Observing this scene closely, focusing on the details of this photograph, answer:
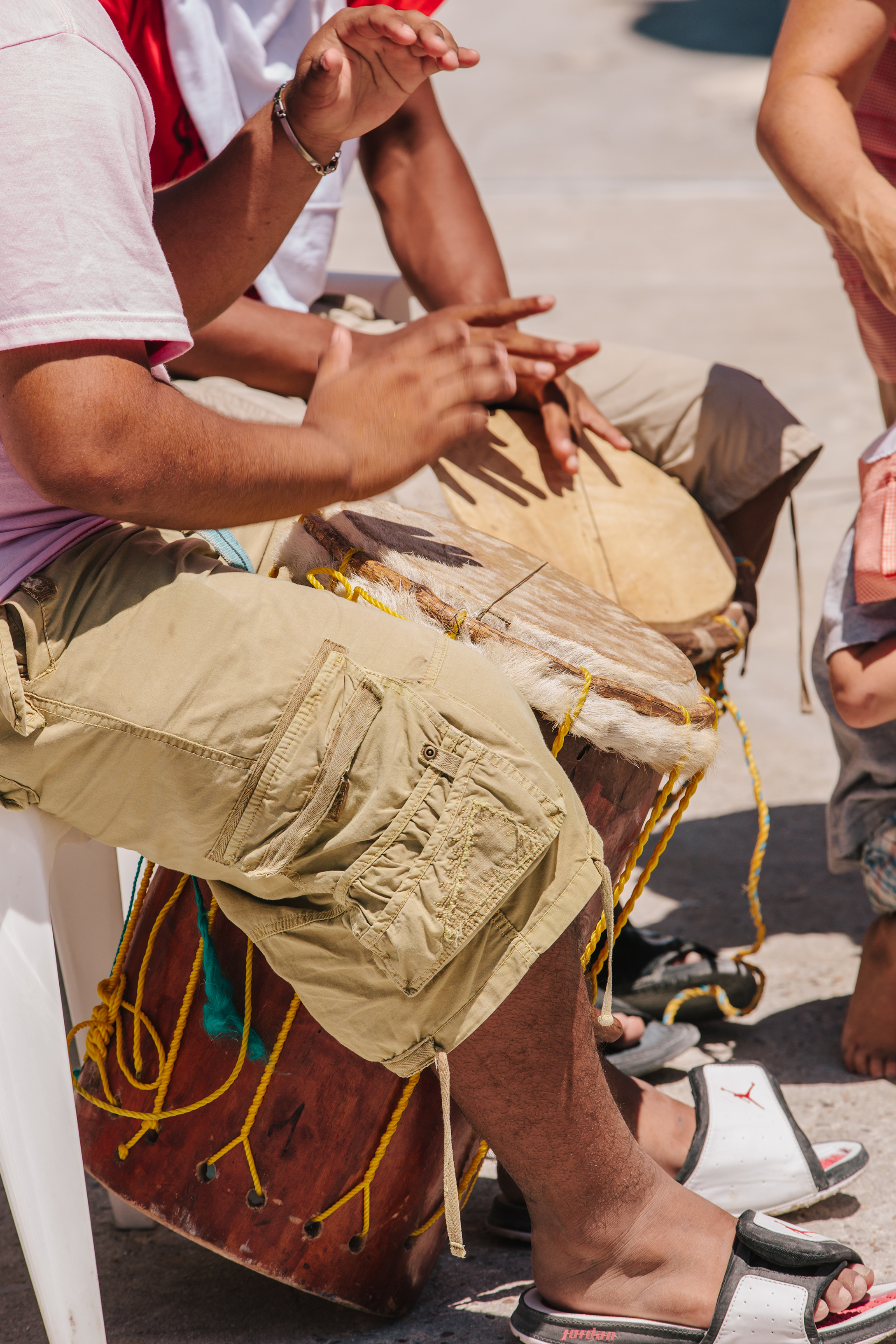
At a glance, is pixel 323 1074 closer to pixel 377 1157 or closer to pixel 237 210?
pixel 377 1157

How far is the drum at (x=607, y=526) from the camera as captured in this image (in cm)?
155

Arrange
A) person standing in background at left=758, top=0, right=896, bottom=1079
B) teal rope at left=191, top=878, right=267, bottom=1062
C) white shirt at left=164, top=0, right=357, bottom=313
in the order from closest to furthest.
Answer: teal rope at left=191, top=878, right=267, bottom=1062 → person standing in background at left=758, top=0, right=896, bottom=1079 → white shirt at left=164, top=0, right=357, bottom=313

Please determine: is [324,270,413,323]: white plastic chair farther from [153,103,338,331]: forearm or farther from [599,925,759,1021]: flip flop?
[599,925,759,1021]: flip flop

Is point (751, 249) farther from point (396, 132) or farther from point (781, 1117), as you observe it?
point (781, 1117)

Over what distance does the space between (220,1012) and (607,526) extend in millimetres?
754

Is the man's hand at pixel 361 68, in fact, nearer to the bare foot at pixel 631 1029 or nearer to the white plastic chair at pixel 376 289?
the white plastic chair at pixel 376 289

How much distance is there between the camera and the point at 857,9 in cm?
173

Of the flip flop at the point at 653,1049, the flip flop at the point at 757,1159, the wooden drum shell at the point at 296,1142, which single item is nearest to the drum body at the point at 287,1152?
the wooden drum shell at the point at 296,1142

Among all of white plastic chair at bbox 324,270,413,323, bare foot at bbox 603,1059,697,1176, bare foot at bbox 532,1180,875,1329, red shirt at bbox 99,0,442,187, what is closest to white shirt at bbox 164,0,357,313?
red shirt at bbox 99,0,442,187

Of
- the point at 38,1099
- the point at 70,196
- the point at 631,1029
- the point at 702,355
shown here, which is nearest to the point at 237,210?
the point at 70,196

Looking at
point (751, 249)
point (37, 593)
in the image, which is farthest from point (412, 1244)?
point (751, 249)

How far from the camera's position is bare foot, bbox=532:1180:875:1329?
1.20 m

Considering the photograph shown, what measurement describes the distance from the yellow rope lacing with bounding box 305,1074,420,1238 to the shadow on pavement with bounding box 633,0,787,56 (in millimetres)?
12267

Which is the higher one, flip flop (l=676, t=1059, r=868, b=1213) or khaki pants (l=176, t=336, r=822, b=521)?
khaki pants (l=176, t=336, r=822, b=521)
